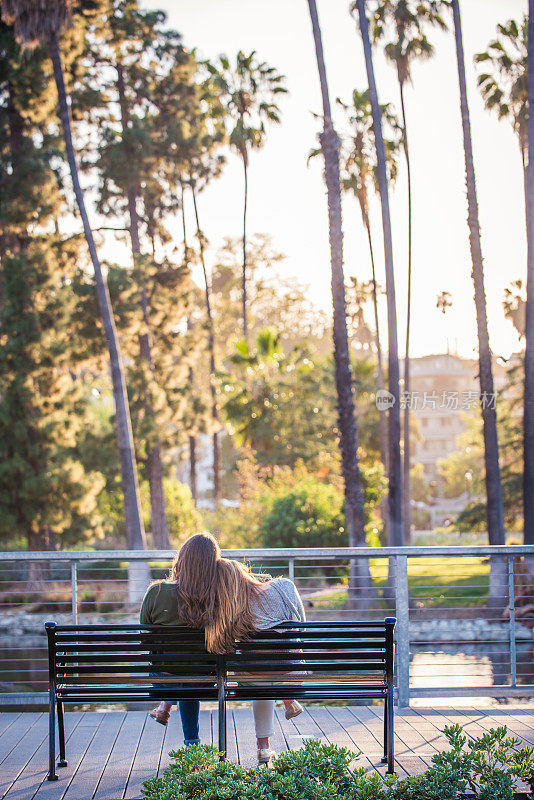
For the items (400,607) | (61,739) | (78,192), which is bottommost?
(61,739)

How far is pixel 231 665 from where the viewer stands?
462cm

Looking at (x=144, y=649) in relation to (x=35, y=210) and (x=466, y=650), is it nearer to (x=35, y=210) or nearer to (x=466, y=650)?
(x=466, y=650)

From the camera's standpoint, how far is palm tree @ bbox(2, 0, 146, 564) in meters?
19.5

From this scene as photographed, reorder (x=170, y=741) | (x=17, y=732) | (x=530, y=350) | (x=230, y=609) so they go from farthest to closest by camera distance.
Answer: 1. (x=530, y=350)
2. (x=17, y=732)
3. (x=170, y=741)
4. (x=230, y=609)

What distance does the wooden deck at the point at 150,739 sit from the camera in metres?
4.75

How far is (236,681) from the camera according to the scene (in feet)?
15.4

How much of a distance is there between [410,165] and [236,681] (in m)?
28.1

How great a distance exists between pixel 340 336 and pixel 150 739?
12927 mm

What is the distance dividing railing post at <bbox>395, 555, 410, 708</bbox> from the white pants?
1476mm

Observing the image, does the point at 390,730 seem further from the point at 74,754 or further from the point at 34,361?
the point at 34,361

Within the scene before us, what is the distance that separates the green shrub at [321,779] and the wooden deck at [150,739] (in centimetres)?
92

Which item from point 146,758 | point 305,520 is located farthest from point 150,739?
point 305,520

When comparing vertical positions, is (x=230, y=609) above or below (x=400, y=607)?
above

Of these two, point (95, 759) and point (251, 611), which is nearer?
point (251, 611)
